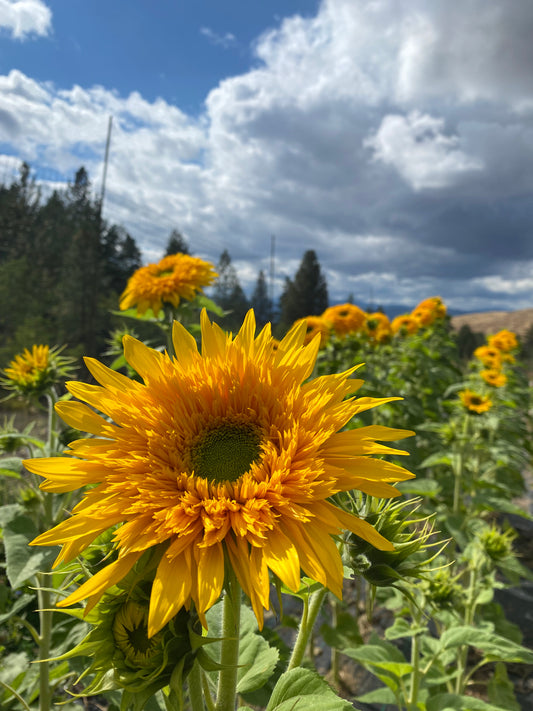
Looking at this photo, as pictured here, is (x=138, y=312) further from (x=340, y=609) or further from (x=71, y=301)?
(x=71, y=301)

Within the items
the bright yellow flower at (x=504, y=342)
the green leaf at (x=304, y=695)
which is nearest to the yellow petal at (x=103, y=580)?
the green leaf at (x=304, y=695)

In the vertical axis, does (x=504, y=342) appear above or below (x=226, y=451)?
above

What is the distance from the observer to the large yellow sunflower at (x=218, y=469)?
0.79 meters

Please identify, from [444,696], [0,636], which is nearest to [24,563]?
[444,696]

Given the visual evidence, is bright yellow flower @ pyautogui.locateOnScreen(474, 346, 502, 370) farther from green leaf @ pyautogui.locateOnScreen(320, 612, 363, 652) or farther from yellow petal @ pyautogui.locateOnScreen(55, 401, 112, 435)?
yellow petal @ pyautogui.locateOnScreen(55, 401, 112, 435)

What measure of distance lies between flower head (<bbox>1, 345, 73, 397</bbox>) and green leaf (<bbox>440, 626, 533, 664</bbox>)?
94.1 inches

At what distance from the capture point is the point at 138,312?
328cm

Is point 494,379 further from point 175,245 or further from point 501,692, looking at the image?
point 175,245

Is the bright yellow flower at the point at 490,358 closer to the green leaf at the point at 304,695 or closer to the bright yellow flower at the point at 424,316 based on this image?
the bright yellow flower at the point at 424,316

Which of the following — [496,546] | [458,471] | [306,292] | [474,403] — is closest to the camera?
[496,546]

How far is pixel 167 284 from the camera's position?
3266 millimetres

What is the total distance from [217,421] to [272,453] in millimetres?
268

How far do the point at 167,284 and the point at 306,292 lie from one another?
3869cm

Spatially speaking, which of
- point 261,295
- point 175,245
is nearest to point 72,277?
point 175,245
